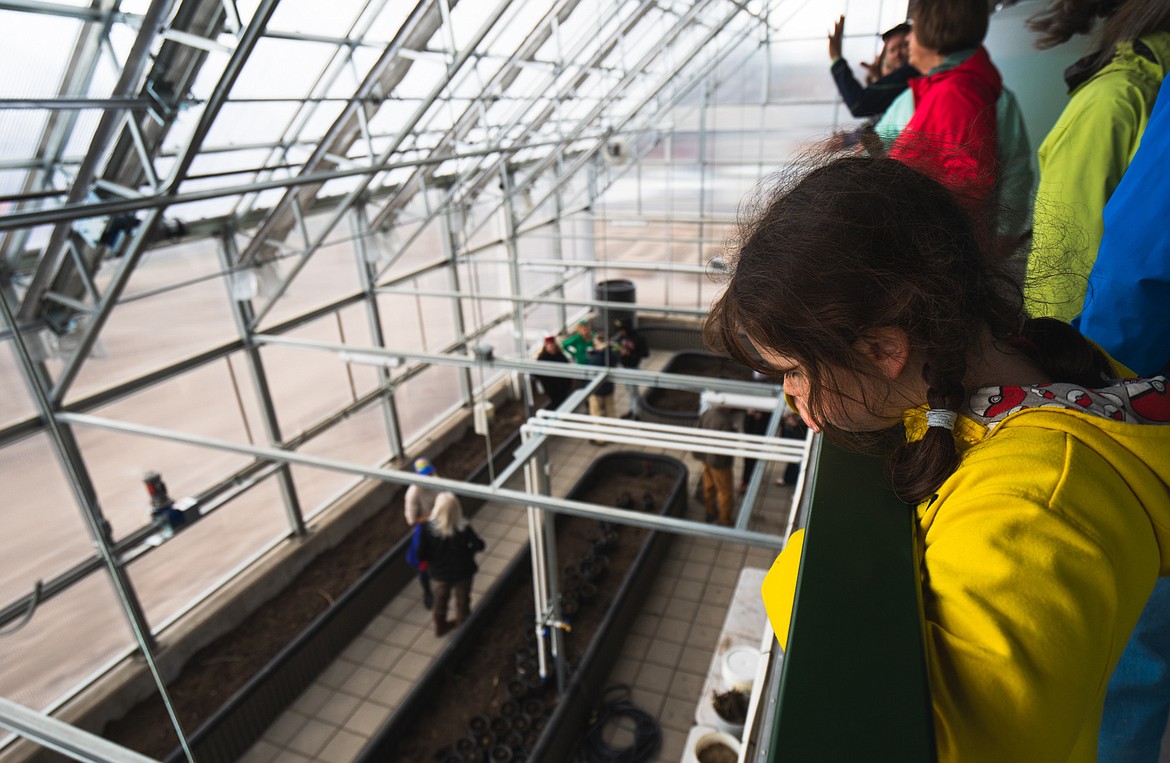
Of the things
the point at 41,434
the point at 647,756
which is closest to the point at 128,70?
the point at 41,434

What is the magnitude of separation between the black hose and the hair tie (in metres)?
3.91

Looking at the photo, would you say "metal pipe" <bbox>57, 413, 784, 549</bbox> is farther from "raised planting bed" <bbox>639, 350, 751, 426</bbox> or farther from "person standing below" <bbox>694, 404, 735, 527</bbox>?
"raised planting bed" <bbox>639, 350, 751, 426</bbox>

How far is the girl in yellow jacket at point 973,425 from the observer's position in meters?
0.46

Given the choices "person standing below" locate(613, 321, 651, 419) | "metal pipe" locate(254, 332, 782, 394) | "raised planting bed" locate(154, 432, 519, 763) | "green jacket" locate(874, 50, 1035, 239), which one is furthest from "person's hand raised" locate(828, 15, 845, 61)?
"person standing below" locate(613, 321, 651, 419)

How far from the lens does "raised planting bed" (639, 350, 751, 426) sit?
289 inches

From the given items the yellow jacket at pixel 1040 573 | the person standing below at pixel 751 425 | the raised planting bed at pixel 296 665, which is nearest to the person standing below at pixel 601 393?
the person standing below at pixel 751 425

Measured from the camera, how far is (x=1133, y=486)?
55 centimetres

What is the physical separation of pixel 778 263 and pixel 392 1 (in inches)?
168

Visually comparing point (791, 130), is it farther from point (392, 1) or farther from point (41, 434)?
point (41, 434)

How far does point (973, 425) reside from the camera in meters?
0.65

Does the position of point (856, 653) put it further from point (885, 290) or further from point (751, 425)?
point (751, 425)

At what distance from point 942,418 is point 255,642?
5.39m

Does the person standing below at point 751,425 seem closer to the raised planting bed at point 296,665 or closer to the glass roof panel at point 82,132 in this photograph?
the raised planting bed at point 296,665

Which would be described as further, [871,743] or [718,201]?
[718,201]
